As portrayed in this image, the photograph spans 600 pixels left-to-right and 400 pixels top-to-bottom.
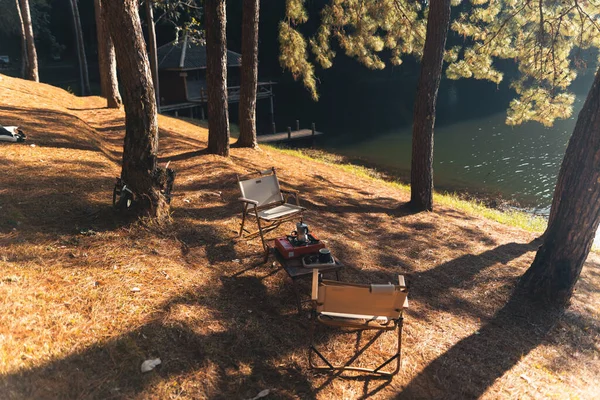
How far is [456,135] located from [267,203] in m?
21.8

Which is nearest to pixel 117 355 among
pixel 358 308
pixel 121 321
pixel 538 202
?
pixel 121 321

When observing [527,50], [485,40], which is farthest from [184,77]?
[527,50]

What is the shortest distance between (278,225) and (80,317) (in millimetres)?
2978

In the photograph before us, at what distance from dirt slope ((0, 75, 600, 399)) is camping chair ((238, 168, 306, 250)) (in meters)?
0.32

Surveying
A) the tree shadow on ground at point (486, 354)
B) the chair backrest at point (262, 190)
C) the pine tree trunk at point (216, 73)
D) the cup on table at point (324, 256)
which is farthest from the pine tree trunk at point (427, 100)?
the cup on table at point (324, 256)

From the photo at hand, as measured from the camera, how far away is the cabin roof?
2327 cm

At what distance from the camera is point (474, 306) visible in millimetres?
5082

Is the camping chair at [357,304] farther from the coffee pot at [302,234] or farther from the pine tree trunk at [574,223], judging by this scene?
the pine tree trunk at [574,223]

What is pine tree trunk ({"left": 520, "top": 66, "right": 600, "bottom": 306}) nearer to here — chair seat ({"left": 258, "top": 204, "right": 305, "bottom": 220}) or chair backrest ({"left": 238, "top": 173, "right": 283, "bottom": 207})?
chair seat ({"left": 258, "top": 204, "right": 305, "bottom": 220})

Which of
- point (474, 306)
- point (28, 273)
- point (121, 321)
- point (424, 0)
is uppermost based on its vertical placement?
point (424, 0)

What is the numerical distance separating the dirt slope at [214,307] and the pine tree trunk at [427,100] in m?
1.53

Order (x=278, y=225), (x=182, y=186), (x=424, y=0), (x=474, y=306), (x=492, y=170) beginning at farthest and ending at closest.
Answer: (x=492, y=170) → (x=424, y=0) → (x=182, y=186) → (x=278, y=225) → (x=474, y=306)

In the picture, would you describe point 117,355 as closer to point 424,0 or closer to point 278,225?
point 278,225

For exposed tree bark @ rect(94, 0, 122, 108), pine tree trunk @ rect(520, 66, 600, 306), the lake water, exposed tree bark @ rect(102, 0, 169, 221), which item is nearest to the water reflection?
the lake water
